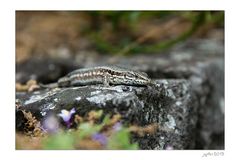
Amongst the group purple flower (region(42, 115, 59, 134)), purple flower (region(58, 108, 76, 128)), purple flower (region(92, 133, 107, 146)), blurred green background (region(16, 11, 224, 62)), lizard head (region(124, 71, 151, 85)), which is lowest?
purple flower (region(92, 133, 107, 146))

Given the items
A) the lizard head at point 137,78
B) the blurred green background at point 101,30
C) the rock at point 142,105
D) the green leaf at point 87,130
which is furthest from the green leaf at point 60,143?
the blurred green background at point 101,30

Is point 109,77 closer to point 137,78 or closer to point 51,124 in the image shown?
point 137,78

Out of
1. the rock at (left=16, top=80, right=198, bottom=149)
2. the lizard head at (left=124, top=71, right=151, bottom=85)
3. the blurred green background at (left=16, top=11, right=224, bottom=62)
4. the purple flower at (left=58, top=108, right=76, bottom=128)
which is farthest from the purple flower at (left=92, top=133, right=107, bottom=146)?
the blurred green background at (left=16, top=11, right=224, bottom=62)

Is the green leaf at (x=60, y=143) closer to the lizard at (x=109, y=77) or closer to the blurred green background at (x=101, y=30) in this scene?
the lizard at (x=109, y=77)

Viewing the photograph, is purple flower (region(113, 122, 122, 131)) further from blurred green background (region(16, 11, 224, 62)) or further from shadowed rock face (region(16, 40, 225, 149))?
blurred green background (region(16, 11, 224, 62))

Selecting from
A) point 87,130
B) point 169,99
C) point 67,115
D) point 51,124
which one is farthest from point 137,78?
point 87,130

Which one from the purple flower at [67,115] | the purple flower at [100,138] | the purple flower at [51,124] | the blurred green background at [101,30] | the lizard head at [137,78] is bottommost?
the purple flower at [100,138]

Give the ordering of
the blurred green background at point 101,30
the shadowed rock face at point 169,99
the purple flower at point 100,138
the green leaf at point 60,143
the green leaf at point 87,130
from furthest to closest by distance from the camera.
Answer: the blurred green background at point 101,30 → the shadowed rock face at point 169,99 → the purple flower at point 100,138 → the green leaf at point 87,130 → the green leaf at point 60,143
